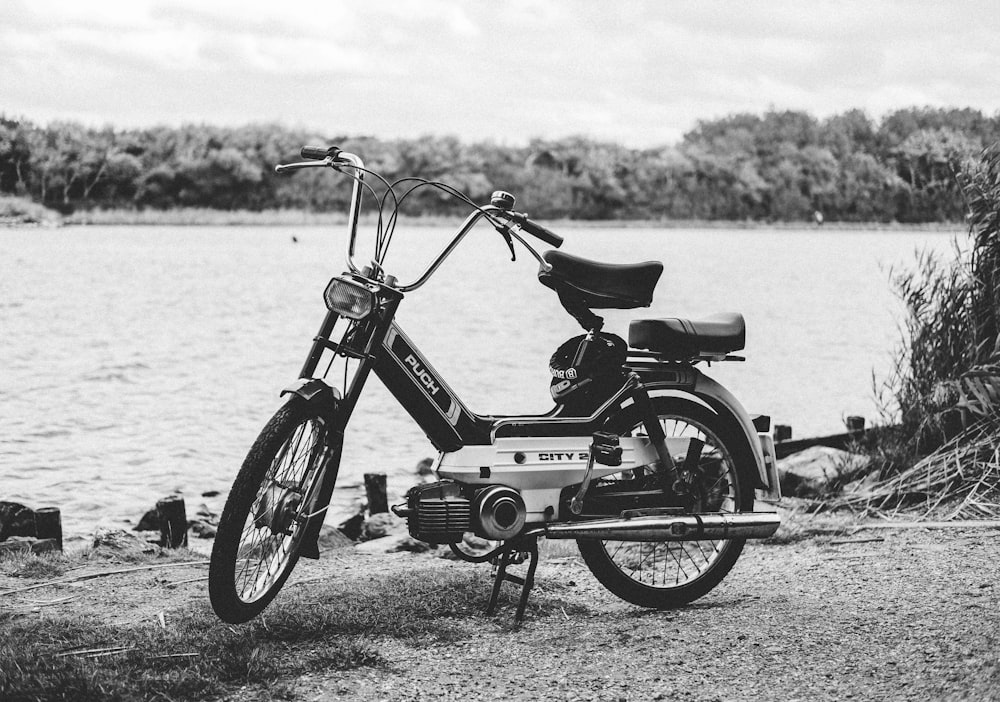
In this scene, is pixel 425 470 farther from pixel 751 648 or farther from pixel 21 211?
pixel 21 211

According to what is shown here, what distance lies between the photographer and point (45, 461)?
13.0m

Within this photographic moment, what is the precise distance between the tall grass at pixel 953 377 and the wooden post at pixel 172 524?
4.39 metres

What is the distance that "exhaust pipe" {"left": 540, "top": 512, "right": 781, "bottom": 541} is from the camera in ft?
14.9

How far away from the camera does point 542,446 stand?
4598 millimetres

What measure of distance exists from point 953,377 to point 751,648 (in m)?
3.88

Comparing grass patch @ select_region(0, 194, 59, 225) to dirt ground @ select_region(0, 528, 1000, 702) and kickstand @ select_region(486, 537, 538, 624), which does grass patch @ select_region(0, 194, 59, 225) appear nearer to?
dirt ground @ select_region(0, 528, 1000, 702)

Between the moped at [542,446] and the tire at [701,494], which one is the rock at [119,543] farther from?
the tire at [701,494]

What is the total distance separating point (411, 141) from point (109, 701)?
67.9 meters

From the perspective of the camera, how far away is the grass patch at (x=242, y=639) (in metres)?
3.67

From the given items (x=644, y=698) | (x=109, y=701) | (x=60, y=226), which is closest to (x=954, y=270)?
(x=644, y=698)

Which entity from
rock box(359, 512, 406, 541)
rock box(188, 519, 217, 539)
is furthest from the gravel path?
rock box(188, 519, 217, 539)

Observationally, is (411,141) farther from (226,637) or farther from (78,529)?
(226,637)

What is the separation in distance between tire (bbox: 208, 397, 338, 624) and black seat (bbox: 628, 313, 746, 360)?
4.54 feet

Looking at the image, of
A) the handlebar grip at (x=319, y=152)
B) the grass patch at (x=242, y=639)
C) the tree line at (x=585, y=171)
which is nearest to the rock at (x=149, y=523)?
the grass patch at (x=242, y=639)
